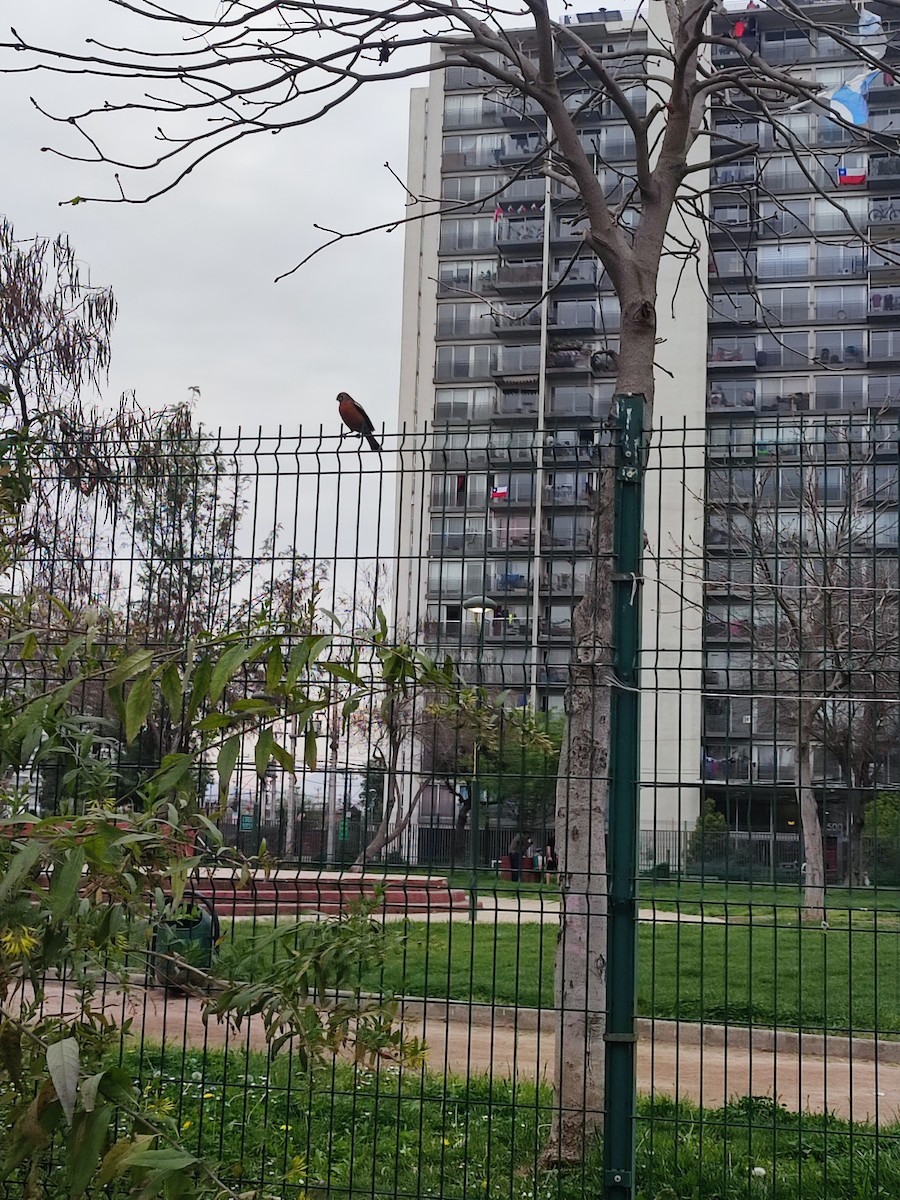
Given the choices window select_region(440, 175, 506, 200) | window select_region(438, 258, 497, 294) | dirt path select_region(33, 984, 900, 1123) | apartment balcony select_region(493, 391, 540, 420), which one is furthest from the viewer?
window select_region(440, 175, 506, 200)

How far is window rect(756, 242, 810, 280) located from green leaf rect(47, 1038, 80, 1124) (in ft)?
171

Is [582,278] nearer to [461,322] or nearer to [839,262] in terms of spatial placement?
[461,322]

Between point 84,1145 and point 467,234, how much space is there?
5425 cm

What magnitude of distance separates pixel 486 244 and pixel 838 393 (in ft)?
50.7

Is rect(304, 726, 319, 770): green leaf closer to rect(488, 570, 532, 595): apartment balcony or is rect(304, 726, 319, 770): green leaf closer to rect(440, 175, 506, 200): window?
rect(488, 570, 532, 595): apartment balcony

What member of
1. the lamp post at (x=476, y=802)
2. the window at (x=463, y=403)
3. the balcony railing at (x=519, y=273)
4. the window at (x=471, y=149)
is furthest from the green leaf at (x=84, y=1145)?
the window at (x=471, y=149)

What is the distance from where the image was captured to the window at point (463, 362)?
171 feet

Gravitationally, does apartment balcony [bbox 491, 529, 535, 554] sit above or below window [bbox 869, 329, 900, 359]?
below

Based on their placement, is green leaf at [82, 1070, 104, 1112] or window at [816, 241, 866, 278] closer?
green leaf at [82, 1070, 104, 1112]

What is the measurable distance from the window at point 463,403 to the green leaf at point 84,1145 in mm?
49860

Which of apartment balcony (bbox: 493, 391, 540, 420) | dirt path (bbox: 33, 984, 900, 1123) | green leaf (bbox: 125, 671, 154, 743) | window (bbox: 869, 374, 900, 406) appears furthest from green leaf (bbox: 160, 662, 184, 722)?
window (bbox: 869, 374, 900, 406)

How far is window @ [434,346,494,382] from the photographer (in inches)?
2048

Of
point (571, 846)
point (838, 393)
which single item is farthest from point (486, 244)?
point (571, 846)

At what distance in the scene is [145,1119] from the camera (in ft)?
7.36
